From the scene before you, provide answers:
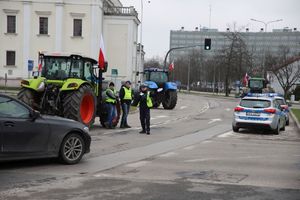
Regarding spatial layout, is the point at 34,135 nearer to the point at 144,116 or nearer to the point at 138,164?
the point at 138,164

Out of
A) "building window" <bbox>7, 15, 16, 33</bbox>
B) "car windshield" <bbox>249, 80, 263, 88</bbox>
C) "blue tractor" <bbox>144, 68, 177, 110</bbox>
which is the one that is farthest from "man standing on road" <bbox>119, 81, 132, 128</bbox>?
"building window" <bbox>7, 15, 16, 33</bbox>

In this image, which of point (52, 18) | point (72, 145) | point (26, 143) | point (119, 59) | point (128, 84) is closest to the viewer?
point (26, 143)

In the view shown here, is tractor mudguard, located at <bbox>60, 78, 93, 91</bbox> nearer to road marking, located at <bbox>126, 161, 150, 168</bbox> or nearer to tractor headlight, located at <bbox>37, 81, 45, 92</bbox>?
tractor headlight, located at <bbox>37, 81, 45, 92</bbox>

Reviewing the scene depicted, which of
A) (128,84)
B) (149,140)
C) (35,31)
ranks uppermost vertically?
(35,31)

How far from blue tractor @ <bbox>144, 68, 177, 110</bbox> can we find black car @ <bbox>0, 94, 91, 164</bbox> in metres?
24.7

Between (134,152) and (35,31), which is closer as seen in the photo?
(134,152)

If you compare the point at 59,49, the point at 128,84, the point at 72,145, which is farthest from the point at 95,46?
the point at 72,145

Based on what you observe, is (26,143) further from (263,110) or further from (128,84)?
(263,110)

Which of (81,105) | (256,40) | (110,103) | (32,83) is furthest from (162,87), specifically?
(256,40)

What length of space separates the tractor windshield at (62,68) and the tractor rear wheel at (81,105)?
3.24ft

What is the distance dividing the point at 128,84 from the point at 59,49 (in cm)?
4080

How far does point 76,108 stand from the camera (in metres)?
16.3

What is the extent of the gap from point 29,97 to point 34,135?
6736 mm

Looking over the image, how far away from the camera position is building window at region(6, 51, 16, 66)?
59250 mm
